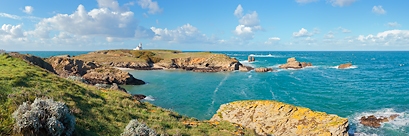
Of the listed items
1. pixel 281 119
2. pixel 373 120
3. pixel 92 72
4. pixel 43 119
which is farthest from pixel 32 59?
pixel 373 120

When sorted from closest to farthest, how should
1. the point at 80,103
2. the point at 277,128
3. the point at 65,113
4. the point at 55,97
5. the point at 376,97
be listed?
the point at 65,113 → the point at 55,97 → the point at 80,103 → the point at 277,128 → the point at 376,97

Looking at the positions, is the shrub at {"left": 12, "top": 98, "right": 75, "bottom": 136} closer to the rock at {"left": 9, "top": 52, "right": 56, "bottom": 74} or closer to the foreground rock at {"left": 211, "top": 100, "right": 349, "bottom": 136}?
the foreground rock at {"left": 211, "top": 100, "right": 349, "bottom": 136}

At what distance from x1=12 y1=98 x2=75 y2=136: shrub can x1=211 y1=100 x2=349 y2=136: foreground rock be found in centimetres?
1031

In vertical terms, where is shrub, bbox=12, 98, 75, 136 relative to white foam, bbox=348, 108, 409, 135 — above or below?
above

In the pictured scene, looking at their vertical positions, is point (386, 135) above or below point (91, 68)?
below

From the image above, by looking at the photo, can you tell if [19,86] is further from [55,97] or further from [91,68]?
[91,68]

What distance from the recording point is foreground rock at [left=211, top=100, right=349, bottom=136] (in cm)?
1143

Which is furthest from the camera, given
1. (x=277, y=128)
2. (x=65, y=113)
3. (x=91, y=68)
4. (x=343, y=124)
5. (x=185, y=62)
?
(x=185, y=62)

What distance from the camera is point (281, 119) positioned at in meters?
12.7

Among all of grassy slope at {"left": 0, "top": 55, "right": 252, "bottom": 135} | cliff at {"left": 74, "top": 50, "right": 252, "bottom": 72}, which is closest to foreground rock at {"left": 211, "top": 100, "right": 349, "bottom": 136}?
grassy slope at {"left": 0, "top": 55, "right": 252, "bottom": 135}

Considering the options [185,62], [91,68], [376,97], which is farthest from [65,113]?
[185,62]

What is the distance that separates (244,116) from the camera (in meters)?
13.8

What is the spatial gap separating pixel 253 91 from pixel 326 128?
23028 millimetres

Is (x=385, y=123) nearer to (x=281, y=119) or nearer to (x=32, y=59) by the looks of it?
(x=281, y=119)
